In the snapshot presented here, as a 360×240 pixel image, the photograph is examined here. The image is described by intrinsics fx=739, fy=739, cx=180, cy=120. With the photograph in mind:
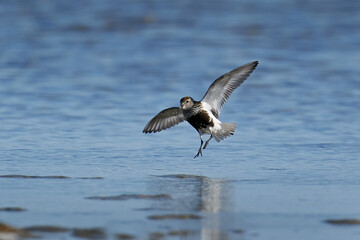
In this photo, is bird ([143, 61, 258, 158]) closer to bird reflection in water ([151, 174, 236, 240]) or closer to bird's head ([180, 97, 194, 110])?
bird's head ([180, 97, 194, 110])

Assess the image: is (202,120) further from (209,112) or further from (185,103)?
(185,103)

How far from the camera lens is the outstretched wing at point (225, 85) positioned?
8234 mm

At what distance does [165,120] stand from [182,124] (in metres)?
1.53

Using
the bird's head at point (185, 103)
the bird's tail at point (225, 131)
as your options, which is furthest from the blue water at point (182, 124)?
the bird's head at point (185, 103)

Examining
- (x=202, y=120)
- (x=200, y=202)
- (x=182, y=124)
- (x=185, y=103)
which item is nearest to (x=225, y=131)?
(x=202, y=120)

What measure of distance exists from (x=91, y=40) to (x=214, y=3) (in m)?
5.92

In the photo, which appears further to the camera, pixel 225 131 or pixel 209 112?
pixel 209 112

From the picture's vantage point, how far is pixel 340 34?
17641mm

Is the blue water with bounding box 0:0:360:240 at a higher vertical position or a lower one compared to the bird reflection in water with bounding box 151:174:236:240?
higher

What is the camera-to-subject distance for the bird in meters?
8.09

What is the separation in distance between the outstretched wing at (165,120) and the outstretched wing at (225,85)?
1.12 feet

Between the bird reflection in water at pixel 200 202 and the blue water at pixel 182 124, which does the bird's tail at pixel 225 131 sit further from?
the bird reflection in water at pixel 200 202

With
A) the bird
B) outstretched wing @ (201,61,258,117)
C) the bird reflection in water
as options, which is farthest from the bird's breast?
the bird reflection in water

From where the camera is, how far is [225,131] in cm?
805
